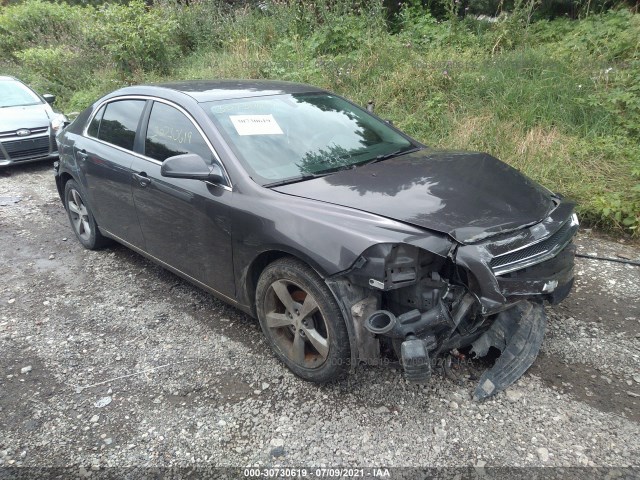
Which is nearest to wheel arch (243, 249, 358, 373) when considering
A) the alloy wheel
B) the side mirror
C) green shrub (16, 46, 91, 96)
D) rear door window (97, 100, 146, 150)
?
the alloy wheel

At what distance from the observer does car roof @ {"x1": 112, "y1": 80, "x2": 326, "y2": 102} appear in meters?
3.60

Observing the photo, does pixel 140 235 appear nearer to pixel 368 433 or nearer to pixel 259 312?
pixel 259 312

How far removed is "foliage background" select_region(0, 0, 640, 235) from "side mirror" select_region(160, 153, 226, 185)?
366cm

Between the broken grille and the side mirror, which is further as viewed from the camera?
the side mirror

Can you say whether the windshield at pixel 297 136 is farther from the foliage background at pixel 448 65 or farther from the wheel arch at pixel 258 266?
the foliage background at pixel 448 65

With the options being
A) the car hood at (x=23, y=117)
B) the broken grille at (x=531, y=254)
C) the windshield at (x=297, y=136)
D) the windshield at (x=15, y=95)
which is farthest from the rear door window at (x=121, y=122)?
the windshield at (x=15, y=95)

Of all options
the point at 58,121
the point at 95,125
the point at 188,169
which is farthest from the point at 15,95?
the point at 188,169

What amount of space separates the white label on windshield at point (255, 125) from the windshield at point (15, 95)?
695 cm

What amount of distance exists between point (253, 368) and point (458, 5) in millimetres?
7313

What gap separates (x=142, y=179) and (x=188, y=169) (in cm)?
83

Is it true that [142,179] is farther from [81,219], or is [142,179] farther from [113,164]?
[81,219]

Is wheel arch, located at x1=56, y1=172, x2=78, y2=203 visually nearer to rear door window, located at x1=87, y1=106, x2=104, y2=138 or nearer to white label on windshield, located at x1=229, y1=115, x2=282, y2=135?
rear door window, located at x1=87, y1=106, x2=104, y2=138

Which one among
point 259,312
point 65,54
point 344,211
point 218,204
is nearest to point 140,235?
point 218,204

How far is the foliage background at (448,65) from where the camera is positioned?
5.33 m
